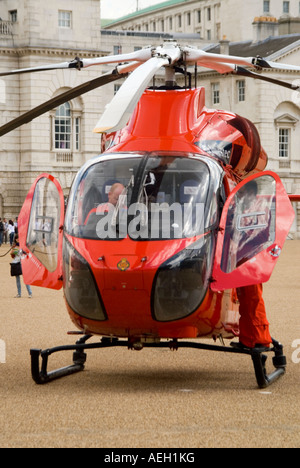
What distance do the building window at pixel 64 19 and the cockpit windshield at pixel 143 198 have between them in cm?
5391

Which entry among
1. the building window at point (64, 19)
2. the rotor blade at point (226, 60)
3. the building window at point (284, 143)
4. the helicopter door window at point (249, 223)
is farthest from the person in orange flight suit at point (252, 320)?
the building window at point (284, 143)

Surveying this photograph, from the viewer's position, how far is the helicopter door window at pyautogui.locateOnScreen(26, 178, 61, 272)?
1277cm

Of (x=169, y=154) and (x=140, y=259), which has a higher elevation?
(x=169, y=154)

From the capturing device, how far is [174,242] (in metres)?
11.3

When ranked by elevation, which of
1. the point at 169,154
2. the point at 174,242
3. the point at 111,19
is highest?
the point at 111,19

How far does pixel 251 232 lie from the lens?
1184cm

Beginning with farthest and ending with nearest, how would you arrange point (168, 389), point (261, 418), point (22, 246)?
1. point (22, 246)
2. point (168, 389)
3. point (261, 418)

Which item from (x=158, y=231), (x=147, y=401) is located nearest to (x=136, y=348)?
(x=147, y=401)

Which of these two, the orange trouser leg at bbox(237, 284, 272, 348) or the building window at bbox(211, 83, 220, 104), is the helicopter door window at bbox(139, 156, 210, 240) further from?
the building window at bbox(211, 83, 220, 104)

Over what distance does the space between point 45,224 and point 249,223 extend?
8.46 feet

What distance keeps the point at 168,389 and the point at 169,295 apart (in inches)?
55.0

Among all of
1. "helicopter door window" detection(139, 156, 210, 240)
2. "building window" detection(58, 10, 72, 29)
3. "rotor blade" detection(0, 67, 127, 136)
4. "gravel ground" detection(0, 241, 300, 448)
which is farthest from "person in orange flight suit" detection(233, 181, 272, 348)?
"building window" detection(58, 10, 72, 29)

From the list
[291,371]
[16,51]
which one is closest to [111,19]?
[16,51]
